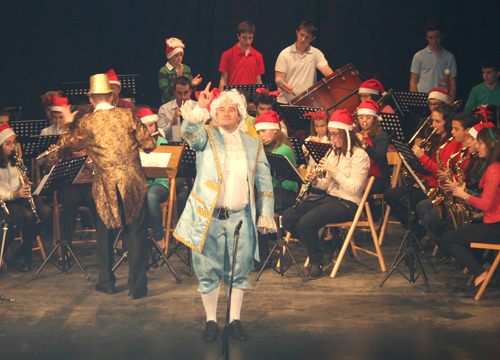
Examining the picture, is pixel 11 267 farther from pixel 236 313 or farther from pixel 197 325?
pixel 236 313

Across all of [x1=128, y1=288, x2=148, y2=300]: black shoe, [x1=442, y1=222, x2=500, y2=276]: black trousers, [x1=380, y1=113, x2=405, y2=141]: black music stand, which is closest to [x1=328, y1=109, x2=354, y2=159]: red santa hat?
[x1=380, y1=113, x2=405, y2=141]: black music stand

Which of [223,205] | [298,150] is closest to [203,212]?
[223,205]

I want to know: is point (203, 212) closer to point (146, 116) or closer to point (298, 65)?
point (146, 116)

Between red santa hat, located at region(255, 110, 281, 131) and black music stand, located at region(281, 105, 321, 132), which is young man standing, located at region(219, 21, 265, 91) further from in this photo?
red santa hat, located at region(255, 110, 281, 131)

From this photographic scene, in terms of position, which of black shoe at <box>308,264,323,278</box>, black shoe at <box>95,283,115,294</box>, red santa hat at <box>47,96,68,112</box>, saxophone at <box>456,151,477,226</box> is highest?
red santa hat at <box>47,96,68,112</box>

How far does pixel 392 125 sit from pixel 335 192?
128 cm

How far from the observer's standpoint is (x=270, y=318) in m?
4.37

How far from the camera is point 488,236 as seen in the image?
4.71 metres

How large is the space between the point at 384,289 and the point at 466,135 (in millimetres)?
1658

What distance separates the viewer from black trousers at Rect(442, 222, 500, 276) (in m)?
4.73

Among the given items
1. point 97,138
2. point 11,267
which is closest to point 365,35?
point 97,138

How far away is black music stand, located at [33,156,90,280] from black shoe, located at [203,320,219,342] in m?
1.84

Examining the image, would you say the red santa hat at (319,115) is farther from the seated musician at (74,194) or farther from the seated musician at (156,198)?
the seated musician at (74,194)

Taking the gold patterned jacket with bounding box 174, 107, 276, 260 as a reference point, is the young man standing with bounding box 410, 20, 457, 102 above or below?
above
